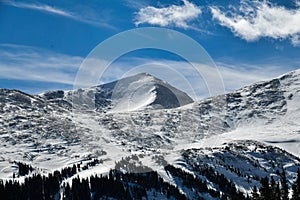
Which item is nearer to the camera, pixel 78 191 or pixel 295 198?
pixel 295 198

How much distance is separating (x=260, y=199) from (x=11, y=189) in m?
129

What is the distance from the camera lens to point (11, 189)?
199 metres

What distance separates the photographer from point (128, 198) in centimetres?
19888

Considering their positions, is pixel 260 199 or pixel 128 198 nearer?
pixel 260 199

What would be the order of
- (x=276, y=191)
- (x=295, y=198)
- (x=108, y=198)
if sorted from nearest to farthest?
(x=295, y=198)
(x=276, y=191)
(x=108, y=198)

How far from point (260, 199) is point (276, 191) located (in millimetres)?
4567

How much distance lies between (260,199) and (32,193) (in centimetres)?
12301

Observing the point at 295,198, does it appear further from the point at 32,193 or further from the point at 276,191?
the point at 32,193

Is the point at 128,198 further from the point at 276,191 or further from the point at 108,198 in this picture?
the point at 276,191

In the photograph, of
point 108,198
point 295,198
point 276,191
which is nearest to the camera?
point 295,198

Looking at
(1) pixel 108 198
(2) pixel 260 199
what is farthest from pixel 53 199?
(2) pixel 260 199

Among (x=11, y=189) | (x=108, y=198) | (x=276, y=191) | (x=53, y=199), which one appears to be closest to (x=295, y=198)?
(x=276, y=191)

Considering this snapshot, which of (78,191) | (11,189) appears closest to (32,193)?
(11,189)

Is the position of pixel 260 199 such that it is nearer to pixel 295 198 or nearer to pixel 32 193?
pixel 295 198
